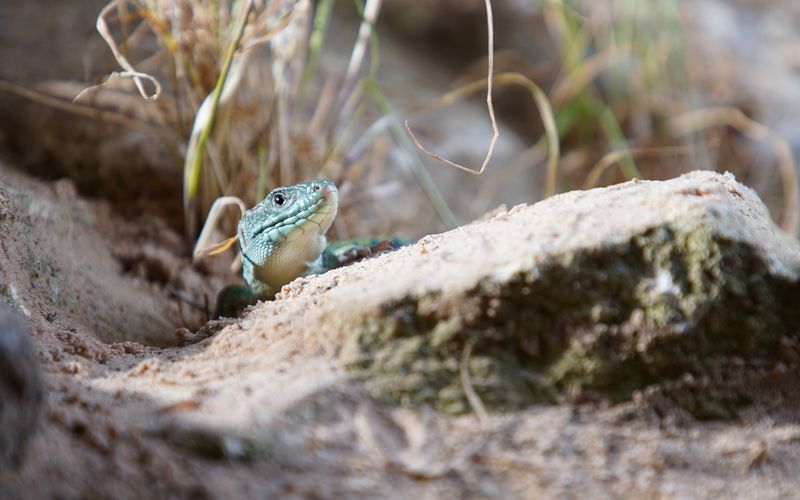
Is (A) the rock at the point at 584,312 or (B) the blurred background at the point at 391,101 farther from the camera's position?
(B) the blurred background at the point at 391,101

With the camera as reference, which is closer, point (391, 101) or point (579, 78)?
point (579, 78)

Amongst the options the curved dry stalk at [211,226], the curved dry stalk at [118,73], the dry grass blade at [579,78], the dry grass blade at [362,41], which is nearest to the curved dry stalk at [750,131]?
the dry grass blade at [579,78]

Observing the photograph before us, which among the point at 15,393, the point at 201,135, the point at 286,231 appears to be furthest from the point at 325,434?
the point at 201,135

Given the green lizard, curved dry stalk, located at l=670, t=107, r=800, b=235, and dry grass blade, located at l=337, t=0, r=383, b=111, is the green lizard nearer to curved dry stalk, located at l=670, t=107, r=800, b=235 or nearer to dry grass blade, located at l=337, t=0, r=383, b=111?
dry grass blade, located at l=337, t=0, r=383, b=111

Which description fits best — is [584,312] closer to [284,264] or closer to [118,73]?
[284,264]

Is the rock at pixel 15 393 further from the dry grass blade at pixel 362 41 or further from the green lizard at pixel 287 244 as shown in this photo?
the dry grass blade at pixel 362 41

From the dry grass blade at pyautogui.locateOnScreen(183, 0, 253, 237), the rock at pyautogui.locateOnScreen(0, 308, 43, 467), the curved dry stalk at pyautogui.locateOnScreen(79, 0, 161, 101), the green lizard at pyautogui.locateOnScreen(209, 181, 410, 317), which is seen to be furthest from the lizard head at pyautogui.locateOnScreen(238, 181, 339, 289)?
the rock at pyautogui.locateOnScreen(0, 308, 43, 467)

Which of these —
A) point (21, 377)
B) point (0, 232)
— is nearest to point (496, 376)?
point (21, 377)
